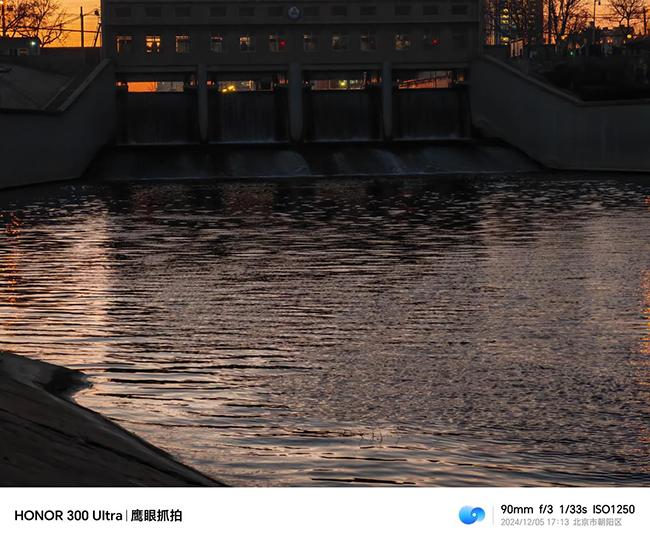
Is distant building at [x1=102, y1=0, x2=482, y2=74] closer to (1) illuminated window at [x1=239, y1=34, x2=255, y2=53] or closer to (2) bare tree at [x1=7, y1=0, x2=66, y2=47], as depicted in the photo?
(1) illuminated window at [x1=239, y1=34, x2=255, y2=53]

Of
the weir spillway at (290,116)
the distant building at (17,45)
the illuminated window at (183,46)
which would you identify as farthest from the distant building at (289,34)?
the distant building at (17,45)

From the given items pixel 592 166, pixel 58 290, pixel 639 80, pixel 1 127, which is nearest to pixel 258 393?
pixel 58 290

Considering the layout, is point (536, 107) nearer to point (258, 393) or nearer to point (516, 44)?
point (258, 393)

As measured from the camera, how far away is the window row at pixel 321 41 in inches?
3145

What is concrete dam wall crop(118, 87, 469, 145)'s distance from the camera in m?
75.8

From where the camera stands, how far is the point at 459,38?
8225cm

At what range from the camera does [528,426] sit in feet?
36.4

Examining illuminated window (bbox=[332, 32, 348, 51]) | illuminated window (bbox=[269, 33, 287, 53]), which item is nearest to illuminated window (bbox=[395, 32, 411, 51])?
illuminated window (bbox=[332, 32, 348, 51])

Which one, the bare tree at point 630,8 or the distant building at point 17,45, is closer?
the distant building at point 17,45

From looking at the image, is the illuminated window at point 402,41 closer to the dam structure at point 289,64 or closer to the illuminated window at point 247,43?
the dam structure at point 289,64

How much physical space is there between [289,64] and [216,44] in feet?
15.0

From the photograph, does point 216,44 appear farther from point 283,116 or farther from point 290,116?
point 290,116

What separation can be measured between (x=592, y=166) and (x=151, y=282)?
46670 millimetres

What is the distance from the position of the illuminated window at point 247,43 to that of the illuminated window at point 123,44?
21.8 feet
